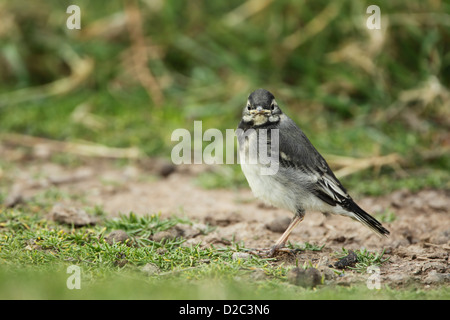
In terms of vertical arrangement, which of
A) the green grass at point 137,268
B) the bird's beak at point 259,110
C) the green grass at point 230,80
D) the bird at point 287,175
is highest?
the green grass at point 230,80

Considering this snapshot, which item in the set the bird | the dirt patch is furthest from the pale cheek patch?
the dirt patch

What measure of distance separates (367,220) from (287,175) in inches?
27.7

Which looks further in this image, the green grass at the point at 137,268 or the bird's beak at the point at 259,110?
the bird's beak at the point at 259,110

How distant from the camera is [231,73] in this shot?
916 cm

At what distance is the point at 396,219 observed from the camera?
5.68 meters

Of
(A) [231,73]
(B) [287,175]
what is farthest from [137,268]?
(A) [231,73]

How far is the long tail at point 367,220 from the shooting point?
479 centimetres

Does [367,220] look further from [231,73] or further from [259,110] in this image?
[231,73]

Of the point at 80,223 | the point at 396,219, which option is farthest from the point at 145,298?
the point at 396,219

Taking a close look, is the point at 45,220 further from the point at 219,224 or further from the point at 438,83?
the point at 438,83

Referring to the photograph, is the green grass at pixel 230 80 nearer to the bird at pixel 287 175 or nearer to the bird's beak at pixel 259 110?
the bird at pixel 287 175

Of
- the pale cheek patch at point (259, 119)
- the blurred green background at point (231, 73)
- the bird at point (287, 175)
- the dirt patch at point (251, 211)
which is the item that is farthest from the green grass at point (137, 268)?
the blurred green background at point (231, 73)

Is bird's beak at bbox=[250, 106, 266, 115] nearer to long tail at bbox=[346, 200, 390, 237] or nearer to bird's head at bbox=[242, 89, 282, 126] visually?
bird's head at bbox=[242, 89, 282, 126]

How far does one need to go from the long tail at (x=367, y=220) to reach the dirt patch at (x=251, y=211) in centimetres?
16
